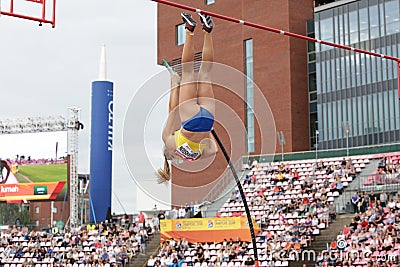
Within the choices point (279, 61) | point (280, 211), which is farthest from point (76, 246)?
point (279, 61)

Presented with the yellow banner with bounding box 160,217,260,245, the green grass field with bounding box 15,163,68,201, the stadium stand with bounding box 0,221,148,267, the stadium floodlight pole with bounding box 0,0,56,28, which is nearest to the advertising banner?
the yellow banner with bounding box 160,217,260,245

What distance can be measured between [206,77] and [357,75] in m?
24.8

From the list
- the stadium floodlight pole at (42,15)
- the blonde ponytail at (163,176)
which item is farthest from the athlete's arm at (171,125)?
the stadium floodlight pole at (42,15)

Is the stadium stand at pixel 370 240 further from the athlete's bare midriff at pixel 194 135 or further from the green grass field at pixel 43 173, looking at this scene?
the green grass field at pixel 43 173

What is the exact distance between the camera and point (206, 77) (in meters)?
8.10

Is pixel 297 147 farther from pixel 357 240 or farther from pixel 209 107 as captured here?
pixel 209 107

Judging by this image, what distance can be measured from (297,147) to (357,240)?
1463 centimetres

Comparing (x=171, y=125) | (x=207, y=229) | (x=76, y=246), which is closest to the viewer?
(x=171, y=125)

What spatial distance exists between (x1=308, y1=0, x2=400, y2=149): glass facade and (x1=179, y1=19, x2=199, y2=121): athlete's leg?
75.7 ft

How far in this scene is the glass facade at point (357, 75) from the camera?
99.2 ft

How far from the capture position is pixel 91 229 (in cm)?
2564

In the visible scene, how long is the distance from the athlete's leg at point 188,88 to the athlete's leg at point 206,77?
0.08 meters

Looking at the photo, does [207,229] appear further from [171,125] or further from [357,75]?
[171,125]

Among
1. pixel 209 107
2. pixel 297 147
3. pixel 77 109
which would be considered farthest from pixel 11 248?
pixel 209 107
